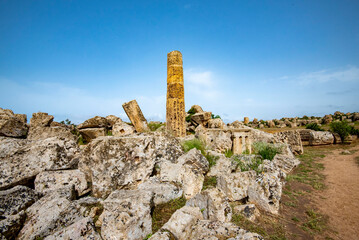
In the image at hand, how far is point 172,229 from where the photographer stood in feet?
8.13

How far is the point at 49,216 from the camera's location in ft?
8.32

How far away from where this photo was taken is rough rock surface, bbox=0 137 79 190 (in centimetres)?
324

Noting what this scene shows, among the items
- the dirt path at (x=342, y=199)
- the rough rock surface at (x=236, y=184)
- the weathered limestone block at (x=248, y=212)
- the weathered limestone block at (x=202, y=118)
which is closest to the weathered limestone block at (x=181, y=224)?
the weathered limestone block at (x=248, y=212)

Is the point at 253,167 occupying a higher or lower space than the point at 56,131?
lower

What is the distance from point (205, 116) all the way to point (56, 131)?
10.7m

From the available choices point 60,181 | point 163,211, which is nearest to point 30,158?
point 60,181

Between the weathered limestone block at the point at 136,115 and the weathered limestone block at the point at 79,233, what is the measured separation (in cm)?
532

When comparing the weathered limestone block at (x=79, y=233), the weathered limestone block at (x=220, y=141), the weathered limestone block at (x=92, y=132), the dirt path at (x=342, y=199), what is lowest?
the dirt path at (x=342, y=199)

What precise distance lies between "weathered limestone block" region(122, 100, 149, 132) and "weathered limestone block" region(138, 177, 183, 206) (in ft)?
13.0

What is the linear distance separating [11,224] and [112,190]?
4.85 ft

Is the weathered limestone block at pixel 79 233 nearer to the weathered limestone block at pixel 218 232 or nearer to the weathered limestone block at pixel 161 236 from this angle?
the weathered limestone block at pixel 161 236

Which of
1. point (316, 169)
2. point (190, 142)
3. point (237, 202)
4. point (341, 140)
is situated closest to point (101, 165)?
point (237, 202)

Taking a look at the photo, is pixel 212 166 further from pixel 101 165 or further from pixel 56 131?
pixel 56 131

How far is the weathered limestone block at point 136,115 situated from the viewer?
24.8ft
